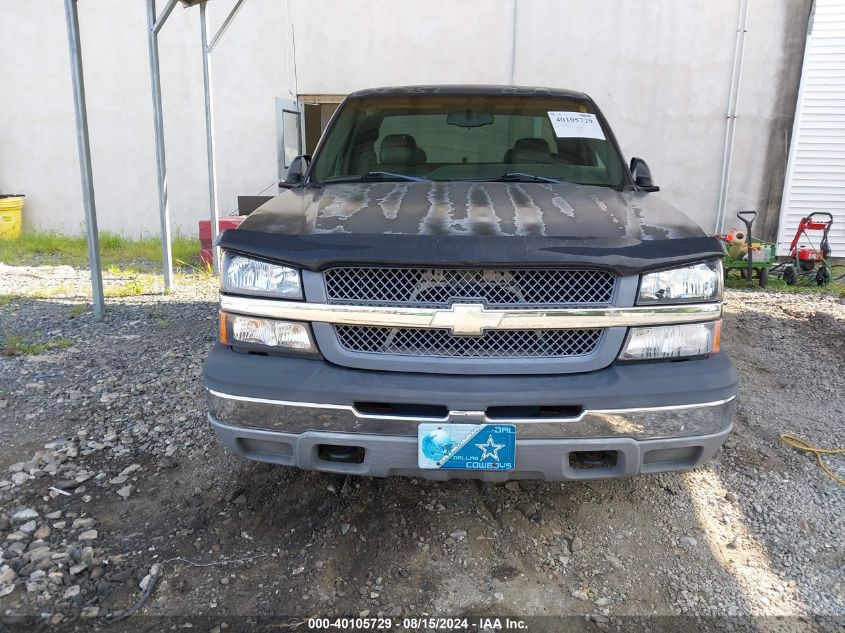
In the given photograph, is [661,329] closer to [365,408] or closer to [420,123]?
[365,408]

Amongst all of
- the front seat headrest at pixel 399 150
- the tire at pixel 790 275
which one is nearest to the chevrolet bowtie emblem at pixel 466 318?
the front seat headrest at pixel 399 150

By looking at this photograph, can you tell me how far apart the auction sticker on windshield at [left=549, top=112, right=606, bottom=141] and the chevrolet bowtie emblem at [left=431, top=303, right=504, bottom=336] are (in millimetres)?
1679

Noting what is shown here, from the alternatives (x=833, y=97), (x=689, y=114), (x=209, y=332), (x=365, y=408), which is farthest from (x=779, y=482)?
(x=833, y=97)

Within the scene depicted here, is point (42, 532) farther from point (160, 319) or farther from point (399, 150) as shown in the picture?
point (160, 319)

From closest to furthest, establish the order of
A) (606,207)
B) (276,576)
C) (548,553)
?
(276,576) → (548,553) → (606,207)

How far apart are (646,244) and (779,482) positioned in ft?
5.23

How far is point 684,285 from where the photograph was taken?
2230 millimetres

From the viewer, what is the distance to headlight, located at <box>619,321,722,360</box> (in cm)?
221

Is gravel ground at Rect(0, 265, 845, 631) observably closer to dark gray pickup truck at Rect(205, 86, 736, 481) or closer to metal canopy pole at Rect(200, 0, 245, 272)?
dark gray pickup truck at Rect(205, 86, 736, 481)

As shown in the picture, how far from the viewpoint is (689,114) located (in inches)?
337

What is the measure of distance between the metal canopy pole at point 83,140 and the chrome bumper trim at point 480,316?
13.0 feet

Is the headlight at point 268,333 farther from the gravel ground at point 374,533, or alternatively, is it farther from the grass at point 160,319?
the grass at point 160,319

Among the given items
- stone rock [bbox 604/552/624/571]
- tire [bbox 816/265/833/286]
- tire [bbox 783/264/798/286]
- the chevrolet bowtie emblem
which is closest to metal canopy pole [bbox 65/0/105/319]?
the chevrolet bowtie emblem

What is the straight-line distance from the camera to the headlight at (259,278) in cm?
224
